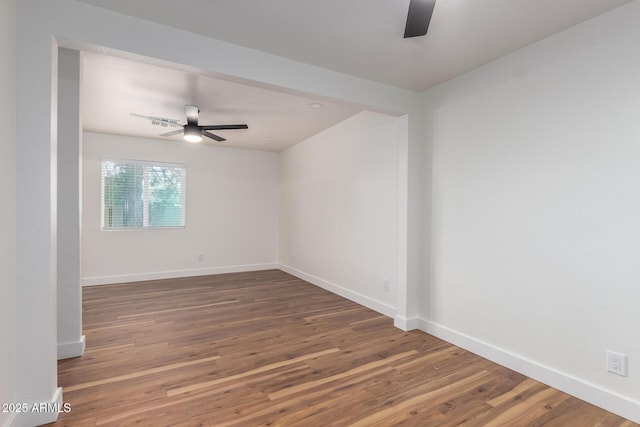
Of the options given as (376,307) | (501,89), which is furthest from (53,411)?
(501,89)

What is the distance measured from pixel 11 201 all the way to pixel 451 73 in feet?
11.1

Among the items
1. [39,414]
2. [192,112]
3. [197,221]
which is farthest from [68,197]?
[197,221]

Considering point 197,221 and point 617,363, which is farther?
point 197,221

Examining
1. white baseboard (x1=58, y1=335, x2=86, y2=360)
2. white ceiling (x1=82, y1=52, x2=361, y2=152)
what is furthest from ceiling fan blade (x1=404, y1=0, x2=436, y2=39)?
white baseboard (x1=58, y1=335, x2=86, y2=360)

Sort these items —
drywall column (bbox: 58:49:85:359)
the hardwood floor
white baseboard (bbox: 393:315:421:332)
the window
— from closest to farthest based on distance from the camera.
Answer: the hardwood floor, drywall column (bbox: 58:49:85:359), white baseboard (bbox: 393:315:421:332), the window

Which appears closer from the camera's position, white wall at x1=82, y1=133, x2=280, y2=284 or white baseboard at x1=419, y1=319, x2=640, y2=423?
white baseboard at x1=419, y1=319, x2=640, y2=423

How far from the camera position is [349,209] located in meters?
4.46

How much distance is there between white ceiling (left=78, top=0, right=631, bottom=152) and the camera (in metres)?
1.96

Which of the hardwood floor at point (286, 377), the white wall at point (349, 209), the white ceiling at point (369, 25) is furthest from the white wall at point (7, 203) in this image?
the white wall at point (349, 209)

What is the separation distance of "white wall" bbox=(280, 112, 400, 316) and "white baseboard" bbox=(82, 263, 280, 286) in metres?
0.84

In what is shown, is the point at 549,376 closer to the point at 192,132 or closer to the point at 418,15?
the point at 418,15

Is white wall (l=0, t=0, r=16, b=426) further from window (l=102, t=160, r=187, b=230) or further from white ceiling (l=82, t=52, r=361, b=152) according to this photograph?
window (l=102, t=160, r=187, b=230)

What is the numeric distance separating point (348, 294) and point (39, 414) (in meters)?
3.33

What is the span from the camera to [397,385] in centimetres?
223
